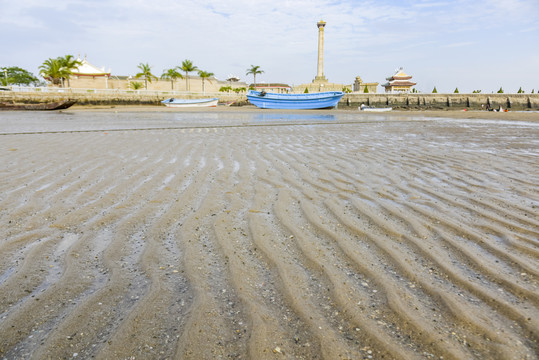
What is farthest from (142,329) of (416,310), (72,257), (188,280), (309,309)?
(416,310)

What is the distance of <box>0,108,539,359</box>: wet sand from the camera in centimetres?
184

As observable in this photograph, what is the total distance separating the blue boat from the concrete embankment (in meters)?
12.8

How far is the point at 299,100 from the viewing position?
42625mm

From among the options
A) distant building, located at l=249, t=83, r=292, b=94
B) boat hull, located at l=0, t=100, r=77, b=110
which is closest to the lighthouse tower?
distant building, located at l=249, t=83, r=292, b=94

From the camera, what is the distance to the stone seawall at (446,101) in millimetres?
50375

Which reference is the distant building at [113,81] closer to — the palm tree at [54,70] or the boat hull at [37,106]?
the palm tree at [54,70]

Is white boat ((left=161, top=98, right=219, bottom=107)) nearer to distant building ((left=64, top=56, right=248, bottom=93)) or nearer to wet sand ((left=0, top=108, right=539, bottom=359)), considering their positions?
distant building ((left=64, top=56, right=248, bottom=93))

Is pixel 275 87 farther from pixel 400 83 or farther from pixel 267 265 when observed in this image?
pixel 267 265

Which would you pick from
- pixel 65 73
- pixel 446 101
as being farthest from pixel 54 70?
pixel 446 101

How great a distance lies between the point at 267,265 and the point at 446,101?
187 feet

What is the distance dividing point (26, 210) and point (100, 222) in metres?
0.97

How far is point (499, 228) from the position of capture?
3.41 meters

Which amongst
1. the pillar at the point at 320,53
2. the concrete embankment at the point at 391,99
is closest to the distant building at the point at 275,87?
the pillar at the point at 320,53

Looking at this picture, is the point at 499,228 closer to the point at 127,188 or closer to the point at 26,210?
the point at 127,188
